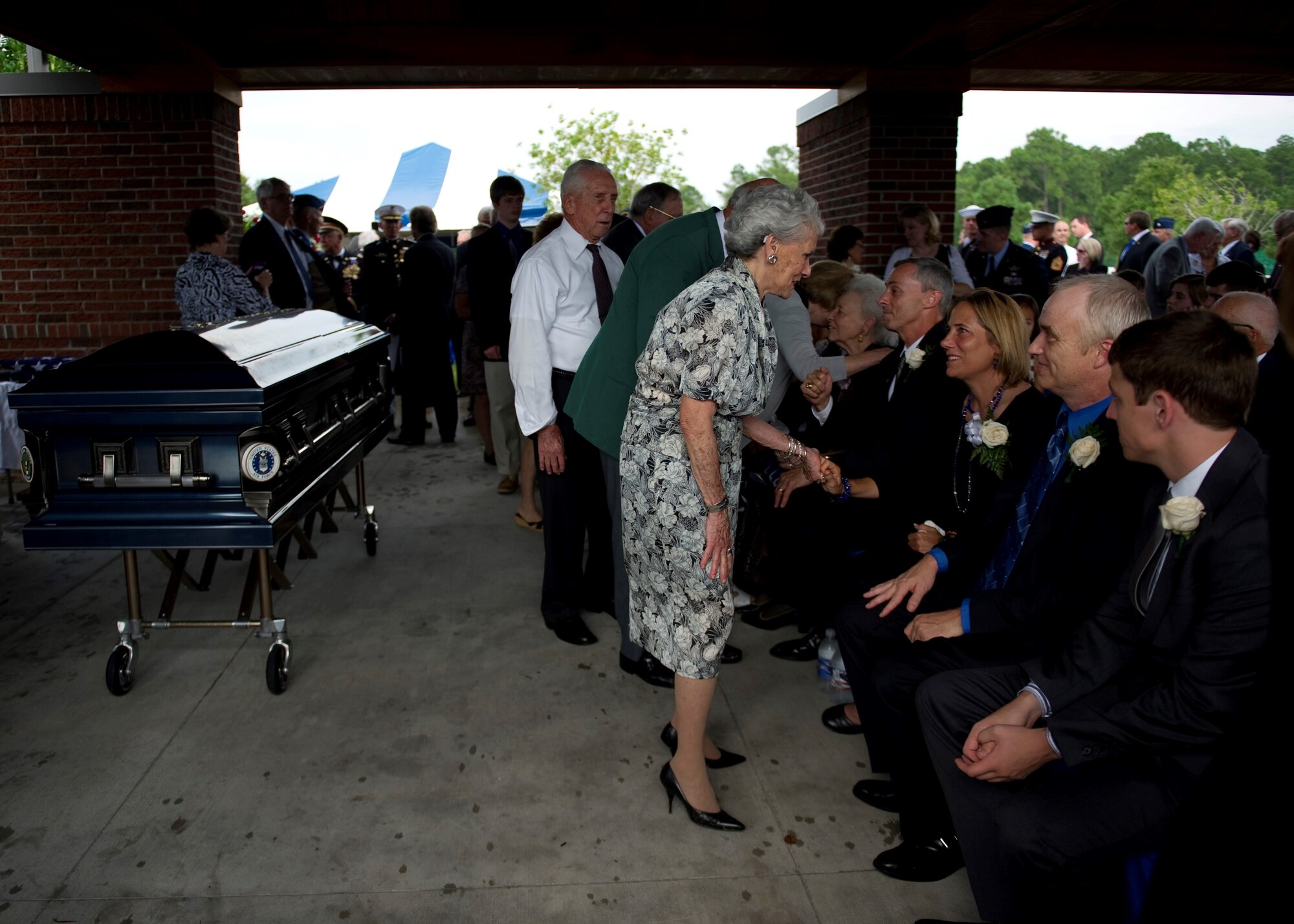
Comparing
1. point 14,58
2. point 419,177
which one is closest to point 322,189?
point 419,177

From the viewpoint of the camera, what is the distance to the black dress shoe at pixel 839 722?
3.39 meters

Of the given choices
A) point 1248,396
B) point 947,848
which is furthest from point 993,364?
point 947,848

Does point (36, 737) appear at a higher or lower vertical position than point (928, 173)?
lower

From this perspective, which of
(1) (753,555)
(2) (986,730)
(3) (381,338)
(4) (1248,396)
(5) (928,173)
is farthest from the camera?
(5) (928,173)

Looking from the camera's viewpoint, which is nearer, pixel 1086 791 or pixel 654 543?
pixel 1086 791

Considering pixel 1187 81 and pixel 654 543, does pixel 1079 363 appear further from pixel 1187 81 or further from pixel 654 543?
pixel 1187 81

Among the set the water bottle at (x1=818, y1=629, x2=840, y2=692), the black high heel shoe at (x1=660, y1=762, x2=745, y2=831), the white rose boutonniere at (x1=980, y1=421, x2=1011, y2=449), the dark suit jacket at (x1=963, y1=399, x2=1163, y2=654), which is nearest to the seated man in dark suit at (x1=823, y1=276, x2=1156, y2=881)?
the dark suit jacket at (x1=963, y1=399, x2=1163, y2=654)

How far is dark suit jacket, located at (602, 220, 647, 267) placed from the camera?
14.9 feet

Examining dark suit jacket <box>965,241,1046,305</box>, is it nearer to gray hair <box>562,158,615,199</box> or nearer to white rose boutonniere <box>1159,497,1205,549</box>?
gray hair <box>562,158,615,199</box>

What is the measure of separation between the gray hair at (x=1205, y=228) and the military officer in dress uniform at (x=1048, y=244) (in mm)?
2645

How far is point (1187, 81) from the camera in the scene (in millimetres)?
8172

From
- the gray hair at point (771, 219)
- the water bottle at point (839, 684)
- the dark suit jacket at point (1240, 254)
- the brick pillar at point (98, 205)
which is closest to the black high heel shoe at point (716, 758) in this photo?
the water bottle at point (839, 684)

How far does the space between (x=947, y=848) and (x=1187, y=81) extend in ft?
26.2

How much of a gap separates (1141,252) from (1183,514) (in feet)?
30.9
